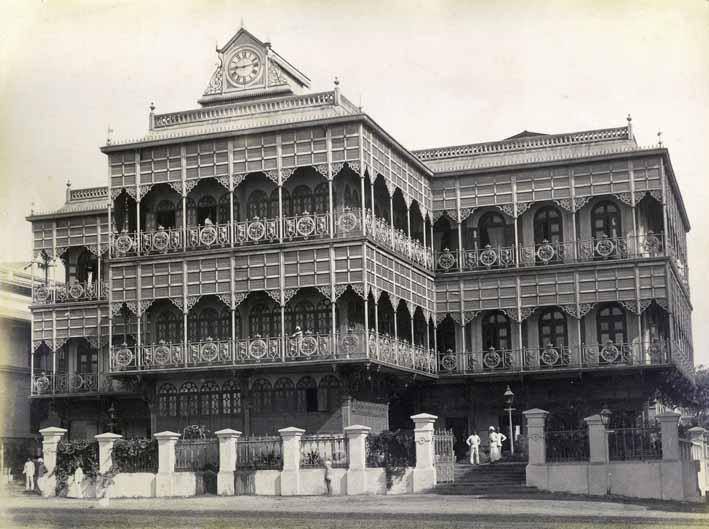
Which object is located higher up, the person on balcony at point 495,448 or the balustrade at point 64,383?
the balustrade at point 64,383

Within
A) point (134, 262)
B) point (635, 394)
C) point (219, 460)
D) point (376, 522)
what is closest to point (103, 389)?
point (134, 262)

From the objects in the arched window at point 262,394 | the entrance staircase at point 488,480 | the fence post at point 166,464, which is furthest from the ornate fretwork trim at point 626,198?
the fence post at point 166,464

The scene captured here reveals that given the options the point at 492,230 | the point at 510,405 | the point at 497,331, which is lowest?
the point at 510,405

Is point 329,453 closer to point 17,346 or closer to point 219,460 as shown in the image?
point 219,460

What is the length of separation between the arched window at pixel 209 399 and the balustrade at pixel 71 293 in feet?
28.2

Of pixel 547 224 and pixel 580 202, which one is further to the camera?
pixel 547 224

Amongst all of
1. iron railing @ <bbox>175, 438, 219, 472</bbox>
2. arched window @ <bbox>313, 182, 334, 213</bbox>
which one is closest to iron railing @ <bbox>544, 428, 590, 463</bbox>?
iron railing @ <bbox>175, 438, 219, 472</bbox>

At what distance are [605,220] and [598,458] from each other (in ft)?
42.8

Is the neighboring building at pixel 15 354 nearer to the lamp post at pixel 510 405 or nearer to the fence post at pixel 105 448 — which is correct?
the fence post at pixel 105 448

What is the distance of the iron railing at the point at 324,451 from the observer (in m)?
34.8

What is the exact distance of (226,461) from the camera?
116 ft

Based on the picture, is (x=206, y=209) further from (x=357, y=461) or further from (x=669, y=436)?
(x=669, y=436)

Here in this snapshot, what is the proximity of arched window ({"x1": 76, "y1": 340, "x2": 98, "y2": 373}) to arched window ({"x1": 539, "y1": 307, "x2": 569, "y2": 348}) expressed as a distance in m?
16.9

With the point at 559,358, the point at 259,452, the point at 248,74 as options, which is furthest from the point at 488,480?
the point at 248,74
